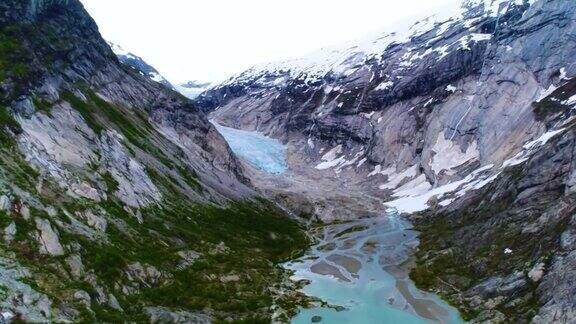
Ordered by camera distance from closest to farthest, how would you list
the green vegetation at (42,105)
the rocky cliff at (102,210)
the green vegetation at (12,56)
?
the rocky cliff at (102,210)
the green vegetation at (42,105)
the green vegetation at (12,56)

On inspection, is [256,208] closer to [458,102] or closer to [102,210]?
[102,210]

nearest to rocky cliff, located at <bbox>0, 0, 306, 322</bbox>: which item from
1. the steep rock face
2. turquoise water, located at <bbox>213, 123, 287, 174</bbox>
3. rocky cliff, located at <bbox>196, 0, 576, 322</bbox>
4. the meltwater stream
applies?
the meltwater stream

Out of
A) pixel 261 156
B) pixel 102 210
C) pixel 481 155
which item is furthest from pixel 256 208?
pixel 261 156

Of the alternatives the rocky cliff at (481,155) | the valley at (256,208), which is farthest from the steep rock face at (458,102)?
the valley at (256,208)

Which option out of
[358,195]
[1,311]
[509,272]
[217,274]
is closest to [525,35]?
[358,195]

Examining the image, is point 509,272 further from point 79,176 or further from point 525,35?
point 525,35

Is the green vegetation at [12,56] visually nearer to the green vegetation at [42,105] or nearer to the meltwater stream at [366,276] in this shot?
the green vegetation at [42,105]

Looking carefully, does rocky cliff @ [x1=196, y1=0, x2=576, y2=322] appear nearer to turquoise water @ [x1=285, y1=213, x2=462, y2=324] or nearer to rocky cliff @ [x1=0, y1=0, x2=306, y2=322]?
turquoise water @ [x1=285, y1=213, x2=462, y2=324]
